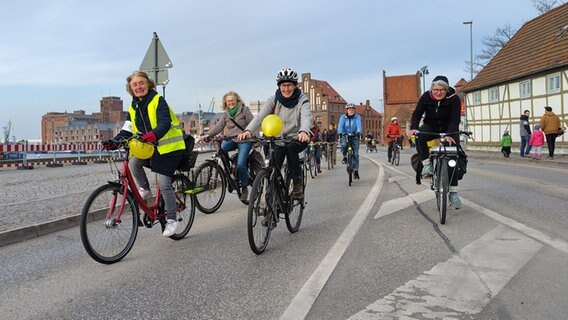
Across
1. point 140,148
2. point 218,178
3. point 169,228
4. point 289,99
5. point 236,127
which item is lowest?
point 169,228

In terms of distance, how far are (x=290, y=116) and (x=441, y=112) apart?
7.66 feet

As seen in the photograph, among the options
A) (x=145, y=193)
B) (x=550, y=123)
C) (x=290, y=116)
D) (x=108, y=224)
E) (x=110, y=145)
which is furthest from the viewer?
(x=550, y=123)

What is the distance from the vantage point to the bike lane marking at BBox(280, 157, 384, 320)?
11.0 feet

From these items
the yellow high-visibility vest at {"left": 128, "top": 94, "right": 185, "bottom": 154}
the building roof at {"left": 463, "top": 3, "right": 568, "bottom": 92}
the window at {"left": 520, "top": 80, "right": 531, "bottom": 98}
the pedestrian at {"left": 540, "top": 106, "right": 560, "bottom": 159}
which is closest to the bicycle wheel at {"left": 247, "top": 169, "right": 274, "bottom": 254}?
the yellow high-visibility vest at {"left": 128, "top": 94, "right": 185, "bottom": 154}

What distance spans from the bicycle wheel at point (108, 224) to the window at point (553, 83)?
26.0m

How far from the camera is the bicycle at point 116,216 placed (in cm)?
459

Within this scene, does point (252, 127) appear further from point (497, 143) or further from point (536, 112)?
point (497, 143)

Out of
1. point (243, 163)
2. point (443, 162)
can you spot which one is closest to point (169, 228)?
point (243, 163)

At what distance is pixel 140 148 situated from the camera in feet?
16.3

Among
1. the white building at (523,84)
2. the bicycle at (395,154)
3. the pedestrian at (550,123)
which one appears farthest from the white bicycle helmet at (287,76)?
the white building at (523,84)

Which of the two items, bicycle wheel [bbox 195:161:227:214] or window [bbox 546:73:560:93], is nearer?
bicycle wheel [bbox 195:161:227:214]

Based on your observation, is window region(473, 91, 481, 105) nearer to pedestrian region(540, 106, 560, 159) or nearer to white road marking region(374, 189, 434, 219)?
pedestrian region(540, 106, 560, 159)

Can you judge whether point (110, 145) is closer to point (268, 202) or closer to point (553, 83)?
point (268, 202)

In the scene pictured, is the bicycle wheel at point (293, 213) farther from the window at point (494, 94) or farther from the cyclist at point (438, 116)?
the window at point (494, 94)
